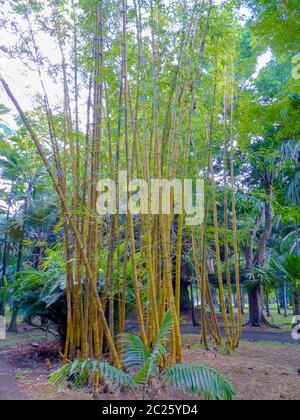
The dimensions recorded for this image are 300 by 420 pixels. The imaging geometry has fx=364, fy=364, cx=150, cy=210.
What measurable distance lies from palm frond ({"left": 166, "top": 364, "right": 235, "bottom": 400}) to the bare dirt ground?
0.48m

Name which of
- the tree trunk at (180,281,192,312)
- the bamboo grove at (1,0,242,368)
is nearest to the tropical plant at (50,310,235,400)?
the bamboo grove at (1,0,242,368)

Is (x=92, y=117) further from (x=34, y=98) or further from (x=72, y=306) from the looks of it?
(x=72, y=306)

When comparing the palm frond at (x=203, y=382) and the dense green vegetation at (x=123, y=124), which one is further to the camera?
the dense green vegetation at (x=123, y=124)

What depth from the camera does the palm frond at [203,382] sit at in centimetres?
199

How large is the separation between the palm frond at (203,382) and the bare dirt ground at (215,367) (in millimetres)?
478

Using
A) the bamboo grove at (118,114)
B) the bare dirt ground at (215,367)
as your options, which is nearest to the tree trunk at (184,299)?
the bare dirt ground at (215,367)

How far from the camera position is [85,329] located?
2.71m

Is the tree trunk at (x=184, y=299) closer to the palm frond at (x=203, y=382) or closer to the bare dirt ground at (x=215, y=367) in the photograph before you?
the bare dirt ground at (x=215, y=367)

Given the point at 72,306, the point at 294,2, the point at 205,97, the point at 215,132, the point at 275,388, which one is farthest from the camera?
the point at 215,132

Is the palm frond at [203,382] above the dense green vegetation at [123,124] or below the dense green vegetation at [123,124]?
below

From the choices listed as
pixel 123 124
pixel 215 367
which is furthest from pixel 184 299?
pixel 123 124

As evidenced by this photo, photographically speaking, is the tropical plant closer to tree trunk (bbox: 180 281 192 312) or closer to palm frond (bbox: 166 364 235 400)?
palm frond (bbox: 166 364 235 400)
